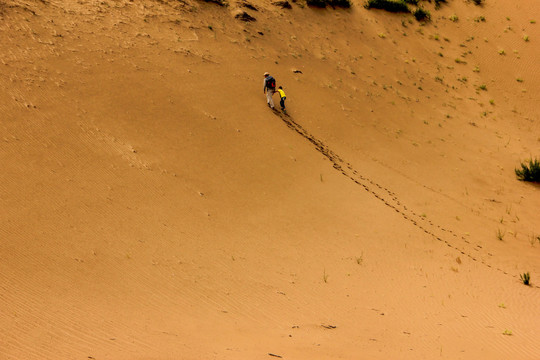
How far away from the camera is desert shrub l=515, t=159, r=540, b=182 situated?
1419 cm

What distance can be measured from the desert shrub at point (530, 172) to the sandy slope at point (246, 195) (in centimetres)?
43

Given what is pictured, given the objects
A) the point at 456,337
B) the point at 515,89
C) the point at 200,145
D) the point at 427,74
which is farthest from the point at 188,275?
the point at 515,89

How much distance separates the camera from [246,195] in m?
10.7

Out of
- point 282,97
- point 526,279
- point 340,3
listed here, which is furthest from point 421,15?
point 526,279

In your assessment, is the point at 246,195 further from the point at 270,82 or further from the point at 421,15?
the point at 421,15

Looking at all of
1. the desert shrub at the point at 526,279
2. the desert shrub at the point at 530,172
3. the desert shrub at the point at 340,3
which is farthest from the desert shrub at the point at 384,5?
the desert shrub at the point at 526,279

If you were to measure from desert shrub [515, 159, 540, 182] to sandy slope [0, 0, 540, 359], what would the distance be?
1.41 feet

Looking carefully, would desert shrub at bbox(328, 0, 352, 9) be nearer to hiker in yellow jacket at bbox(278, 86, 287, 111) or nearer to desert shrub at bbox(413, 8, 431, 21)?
desert shrub at bbox(413, 8, 431, 21)

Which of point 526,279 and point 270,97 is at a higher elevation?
point 270,97

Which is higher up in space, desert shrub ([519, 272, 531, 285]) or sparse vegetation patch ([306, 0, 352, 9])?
sparse vegetation patch ([306, 0, 352, 9])

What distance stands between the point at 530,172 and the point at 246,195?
30.5 feet

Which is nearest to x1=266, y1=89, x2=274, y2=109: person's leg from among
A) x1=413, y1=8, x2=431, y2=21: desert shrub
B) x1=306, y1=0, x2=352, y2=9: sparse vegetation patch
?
x1=306, y1=0, x2=352, y2=9: sparse vegetation patch

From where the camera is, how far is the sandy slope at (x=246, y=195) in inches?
243

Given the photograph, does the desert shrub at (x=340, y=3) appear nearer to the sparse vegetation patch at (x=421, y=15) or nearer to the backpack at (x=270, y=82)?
the sparse vegetation patch at (x=421, y=15)
